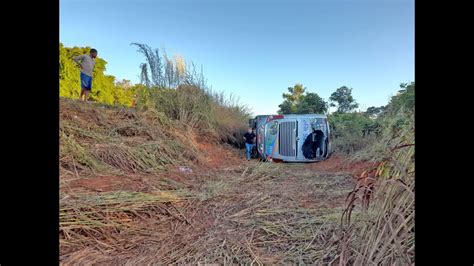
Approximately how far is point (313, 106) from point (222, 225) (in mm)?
10753

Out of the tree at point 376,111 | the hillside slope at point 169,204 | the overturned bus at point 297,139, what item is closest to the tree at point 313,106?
the overturned bus at point 297,139

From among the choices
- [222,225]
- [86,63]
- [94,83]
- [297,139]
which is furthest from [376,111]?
[94,83]

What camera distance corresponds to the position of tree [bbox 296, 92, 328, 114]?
11446 mm

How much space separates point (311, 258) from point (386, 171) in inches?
24.8

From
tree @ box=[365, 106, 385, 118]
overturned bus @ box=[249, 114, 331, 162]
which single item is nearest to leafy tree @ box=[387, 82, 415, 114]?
tree @ box=[365, 106, 385, 118]

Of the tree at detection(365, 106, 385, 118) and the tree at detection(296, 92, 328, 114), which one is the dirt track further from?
the tree at detection(296, 92, 328, 114)

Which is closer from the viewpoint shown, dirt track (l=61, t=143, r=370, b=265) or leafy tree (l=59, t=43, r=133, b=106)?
dirt track (l=61, t=143, r=370, b=265)

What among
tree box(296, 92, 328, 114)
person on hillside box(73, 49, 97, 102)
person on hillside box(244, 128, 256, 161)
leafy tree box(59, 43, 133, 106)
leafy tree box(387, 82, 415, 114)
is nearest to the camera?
leafy tree box(387, 82, 415, 114)

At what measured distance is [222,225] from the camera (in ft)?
7.43

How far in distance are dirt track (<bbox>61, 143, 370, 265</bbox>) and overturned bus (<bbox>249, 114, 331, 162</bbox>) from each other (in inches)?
125

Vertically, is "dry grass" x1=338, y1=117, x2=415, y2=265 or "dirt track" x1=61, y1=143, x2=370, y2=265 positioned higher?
"dry grass" x1=338, y1=117, x2=415, y2=265

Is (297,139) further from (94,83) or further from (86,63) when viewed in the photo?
(94,83)
